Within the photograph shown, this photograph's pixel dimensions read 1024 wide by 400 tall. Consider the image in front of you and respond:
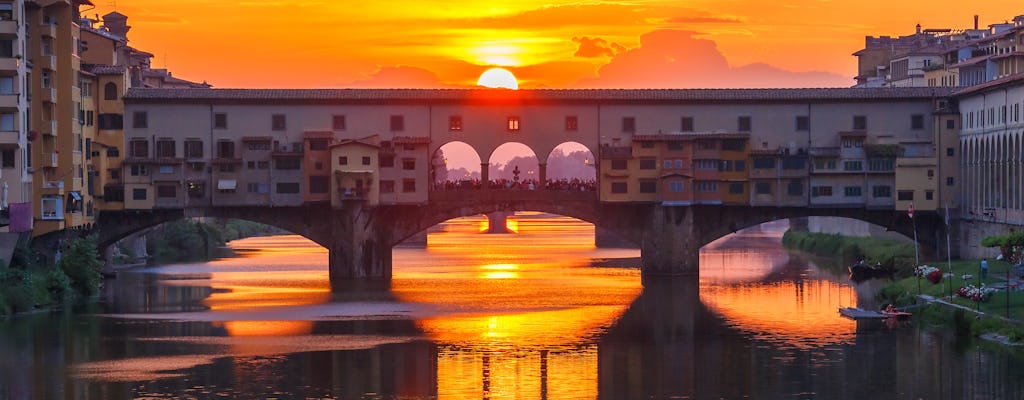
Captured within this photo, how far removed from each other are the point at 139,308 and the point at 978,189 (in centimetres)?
3987

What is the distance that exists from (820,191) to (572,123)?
12976 mm

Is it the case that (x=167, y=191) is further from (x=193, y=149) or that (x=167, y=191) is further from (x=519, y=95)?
(x=519, y=95)

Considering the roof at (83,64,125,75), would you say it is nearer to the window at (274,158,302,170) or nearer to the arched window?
the arched window

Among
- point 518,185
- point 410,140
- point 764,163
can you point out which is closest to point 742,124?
point 764,163

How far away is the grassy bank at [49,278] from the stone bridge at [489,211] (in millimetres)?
9517

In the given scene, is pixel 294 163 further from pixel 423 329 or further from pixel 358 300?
pixel 423 329

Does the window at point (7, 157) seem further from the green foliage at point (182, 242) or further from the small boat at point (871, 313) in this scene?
the green foliage at point (182, 242)

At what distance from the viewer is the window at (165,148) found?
296 feet

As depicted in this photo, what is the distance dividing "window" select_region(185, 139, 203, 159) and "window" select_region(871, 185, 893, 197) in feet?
111

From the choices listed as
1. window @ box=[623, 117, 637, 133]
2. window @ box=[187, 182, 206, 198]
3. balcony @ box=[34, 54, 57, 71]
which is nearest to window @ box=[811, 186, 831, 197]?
window @ box=[623, 117, 637, 133]

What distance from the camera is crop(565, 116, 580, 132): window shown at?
9150 centimetres

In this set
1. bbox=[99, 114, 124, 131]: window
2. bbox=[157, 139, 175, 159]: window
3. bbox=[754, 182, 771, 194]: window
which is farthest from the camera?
bbox=[754, 182, 771, 194]: window

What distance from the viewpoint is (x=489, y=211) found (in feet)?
299

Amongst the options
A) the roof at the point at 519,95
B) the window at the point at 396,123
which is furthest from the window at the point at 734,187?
the window at the point at 396,123
